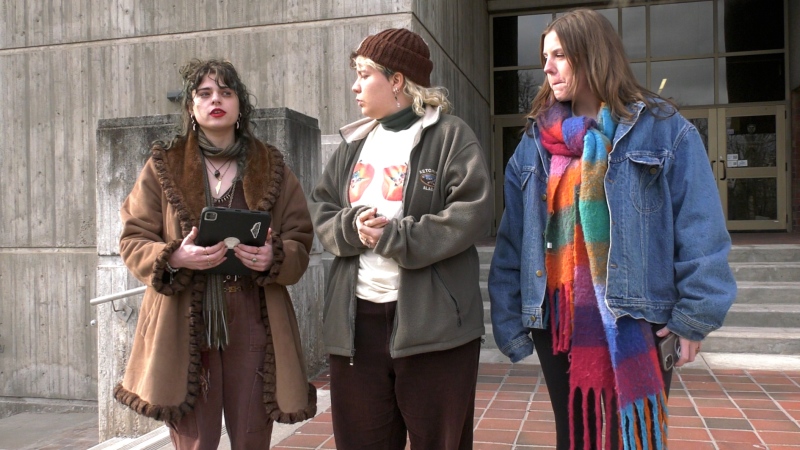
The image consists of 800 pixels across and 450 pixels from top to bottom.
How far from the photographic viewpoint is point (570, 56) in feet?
7.31

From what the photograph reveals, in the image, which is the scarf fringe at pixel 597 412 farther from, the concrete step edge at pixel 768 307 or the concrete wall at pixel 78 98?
the concrete wall at pixel 78 98

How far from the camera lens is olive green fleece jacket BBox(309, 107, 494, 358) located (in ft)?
7.39

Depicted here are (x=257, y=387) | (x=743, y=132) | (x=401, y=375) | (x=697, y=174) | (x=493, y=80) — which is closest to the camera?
(x=697, y=174)

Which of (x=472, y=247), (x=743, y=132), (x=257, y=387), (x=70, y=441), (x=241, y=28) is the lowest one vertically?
(x=70, y=441)

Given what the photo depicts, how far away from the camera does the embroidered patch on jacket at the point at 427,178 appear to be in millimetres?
2359

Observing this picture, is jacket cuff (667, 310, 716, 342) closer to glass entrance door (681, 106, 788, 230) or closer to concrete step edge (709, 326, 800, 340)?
concrete step edge (709, 326, 800, 340)

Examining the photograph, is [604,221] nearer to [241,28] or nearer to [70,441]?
[70,441]

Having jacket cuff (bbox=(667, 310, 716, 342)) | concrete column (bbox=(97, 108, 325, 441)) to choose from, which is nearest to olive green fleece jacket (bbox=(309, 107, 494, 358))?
jacket cuff (bbox=(667, 310, 716, 342))

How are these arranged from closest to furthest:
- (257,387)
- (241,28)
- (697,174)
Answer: (697,174) < (257,387) < (241,28)

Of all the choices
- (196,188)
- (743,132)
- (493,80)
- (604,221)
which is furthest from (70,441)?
(743,132)

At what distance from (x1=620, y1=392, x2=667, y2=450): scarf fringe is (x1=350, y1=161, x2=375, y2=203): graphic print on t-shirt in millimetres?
1094

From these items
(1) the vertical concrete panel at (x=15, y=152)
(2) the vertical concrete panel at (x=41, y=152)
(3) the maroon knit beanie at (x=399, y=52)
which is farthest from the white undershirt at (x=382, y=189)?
(1) the vertical concrete panel at (x=15, y=152)

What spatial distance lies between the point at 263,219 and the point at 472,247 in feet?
2.41

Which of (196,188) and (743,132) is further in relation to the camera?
(743,132)
